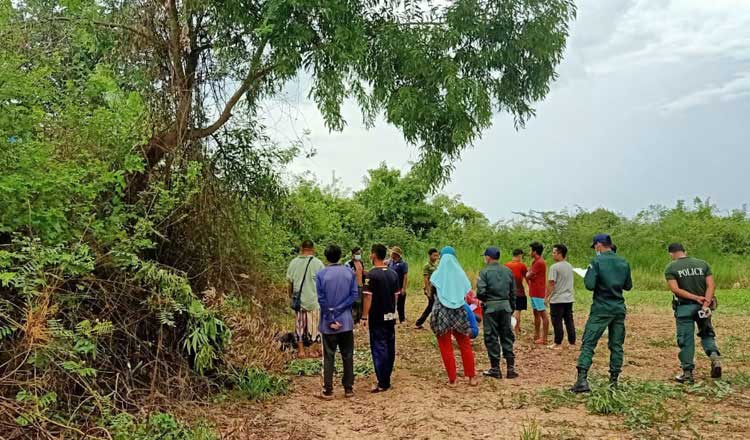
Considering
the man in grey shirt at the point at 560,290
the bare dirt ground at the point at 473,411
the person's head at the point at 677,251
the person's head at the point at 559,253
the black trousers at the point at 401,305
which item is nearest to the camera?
the bare dirt ground at the point at 473,411

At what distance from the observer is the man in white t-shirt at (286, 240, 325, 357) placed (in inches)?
340

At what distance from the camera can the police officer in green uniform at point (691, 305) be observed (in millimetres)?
7195

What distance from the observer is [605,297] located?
687 centimetres

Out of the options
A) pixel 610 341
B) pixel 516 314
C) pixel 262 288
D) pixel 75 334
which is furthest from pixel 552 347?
pixel 75 334

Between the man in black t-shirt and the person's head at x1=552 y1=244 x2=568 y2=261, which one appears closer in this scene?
the man in black t-shirt

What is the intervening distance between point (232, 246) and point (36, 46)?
3132mm

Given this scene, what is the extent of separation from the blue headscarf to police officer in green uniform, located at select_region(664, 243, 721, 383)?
8.01 ft

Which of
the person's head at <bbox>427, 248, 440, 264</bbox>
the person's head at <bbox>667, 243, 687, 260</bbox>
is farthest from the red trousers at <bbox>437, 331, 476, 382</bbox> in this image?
the person's head at <bbox>427, 248, 440, 264</bbox>

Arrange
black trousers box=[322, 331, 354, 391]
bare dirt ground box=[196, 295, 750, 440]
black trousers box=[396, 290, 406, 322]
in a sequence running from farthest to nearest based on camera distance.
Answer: black trousers box=[396, 290, 406, 322] < black trousers box=[322, 331, 354, 391] < bare dirt ground box=[196, 295, 750, 440]

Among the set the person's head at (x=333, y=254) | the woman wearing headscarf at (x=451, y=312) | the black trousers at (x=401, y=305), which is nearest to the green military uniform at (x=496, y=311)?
the woman wearing headscarf at (x=451, y=312)

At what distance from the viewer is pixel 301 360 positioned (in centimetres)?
867

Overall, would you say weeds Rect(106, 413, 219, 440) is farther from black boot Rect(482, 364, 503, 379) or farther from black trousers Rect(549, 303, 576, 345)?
black trousers Rect(549, 303, 576, 345)

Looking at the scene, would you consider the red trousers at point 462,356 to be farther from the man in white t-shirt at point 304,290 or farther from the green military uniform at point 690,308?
the green military uniform at point 690,308

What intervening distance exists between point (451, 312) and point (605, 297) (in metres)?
1.70
